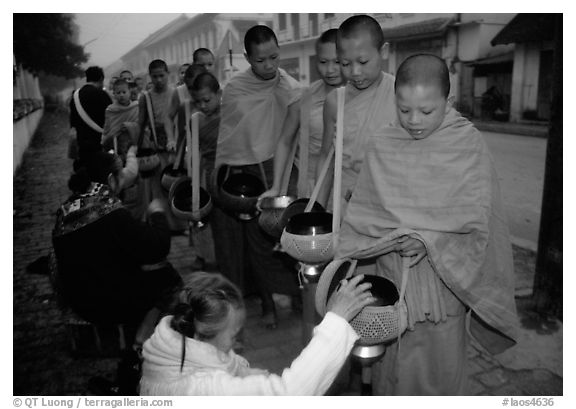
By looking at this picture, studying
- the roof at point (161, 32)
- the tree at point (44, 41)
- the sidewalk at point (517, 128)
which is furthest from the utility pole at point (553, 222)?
the sidewalk at point (517, 128)

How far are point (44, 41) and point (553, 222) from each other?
1323 centimetres

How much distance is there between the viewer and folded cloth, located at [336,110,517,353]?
178 centimetres

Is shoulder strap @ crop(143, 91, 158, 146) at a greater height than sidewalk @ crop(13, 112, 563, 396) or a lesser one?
greater

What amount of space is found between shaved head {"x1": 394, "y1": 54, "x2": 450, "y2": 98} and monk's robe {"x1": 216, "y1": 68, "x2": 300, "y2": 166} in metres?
1.66

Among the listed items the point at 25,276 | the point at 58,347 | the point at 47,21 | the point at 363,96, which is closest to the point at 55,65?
the point at 47,21

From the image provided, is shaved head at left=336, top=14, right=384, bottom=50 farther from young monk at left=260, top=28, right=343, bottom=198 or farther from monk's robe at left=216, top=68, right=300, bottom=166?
monk's robe at left=216, top=68, right=300, bottom=166

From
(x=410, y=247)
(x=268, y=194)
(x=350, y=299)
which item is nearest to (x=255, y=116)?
(x=268, y=194)

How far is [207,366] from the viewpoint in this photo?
66.1 inches

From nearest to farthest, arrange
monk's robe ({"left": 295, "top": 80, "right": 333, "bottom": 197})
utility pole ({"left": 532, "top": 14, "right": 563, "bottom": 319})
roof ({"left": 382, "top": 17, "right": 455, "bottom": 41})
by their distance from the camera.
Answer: monk's robe ({"left": 295, "top": 80, "right": 333, "bottom": 197}), utility pole ({"left": 532, "top": 14, "right": 563, "bottom": 319}), roof ({"left": 382, "top": 17, "right": 455, "bottom": 41})

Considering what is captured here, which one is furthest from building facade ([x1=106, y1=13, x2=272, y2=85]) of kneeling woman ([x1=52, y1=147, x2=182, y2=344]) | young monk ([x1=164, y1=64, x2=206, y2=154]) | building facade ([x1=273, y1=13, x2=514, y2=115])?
building facade ([x1=273, y1=13, x2=514, y2=115])

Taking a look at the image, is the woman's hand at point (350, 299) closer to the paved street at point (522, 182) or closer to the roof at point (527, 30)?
the paved street at point (522, 182)

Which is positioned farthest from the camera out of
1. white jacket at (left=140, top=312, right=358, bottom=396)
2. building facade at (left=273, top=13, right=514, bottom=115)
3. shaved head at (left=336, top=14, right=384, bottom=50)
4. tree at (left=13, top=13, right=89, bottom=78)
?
building facade at (left=273, top=13, right=514, bottom=115)

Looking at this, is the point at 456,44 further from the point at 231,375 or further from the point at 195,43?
the point at 231,375

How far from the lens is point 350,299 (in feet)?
5.57
